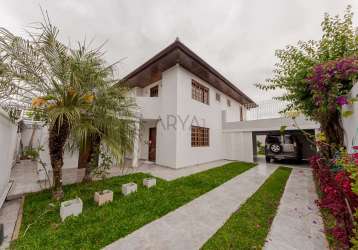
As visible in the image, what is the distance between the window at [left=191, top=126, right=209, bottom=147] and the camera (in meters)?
9.30

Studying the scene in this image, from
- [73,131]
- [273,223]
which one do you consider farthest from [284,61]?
[73,131]

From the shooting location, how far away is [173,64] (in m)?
8.21

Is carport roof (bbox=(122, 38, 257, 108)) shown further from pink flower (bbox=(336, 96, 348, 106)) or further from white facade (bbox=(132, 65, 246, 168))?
pink flower (bbox=(336, 96, 348, 106))

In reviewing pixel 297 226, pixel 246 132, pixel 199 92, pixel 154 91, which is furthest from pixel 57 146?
pixel 246 132

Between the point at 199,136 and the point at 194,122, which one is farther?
the point at 199,136

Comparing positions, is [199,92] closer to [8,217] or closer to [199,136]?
[199,136]

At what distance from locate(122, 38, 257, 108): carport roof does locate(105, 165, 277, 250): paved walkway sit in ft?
21.3

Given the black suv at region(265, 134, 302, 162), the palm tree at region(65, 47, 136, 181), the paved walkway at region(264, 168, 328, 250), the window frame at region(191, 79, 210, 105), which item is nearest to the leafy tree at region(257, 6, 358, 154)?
the paved walkway at region(264, 168, 328, 250)

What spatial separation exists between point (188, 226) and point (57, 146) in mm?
3840

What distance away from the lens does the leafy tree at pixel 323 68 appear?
12.1 ft

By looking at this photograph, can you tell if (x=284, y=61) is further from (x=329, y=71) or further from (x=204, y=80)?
(x=204, y=80)

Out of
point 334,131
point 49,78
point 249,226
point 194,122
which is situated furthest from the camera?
point 194,122

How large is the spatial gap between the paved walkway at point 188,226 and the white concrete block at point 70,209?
1.48 metres

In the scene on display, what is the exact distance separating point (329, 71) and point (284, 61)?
197cm
